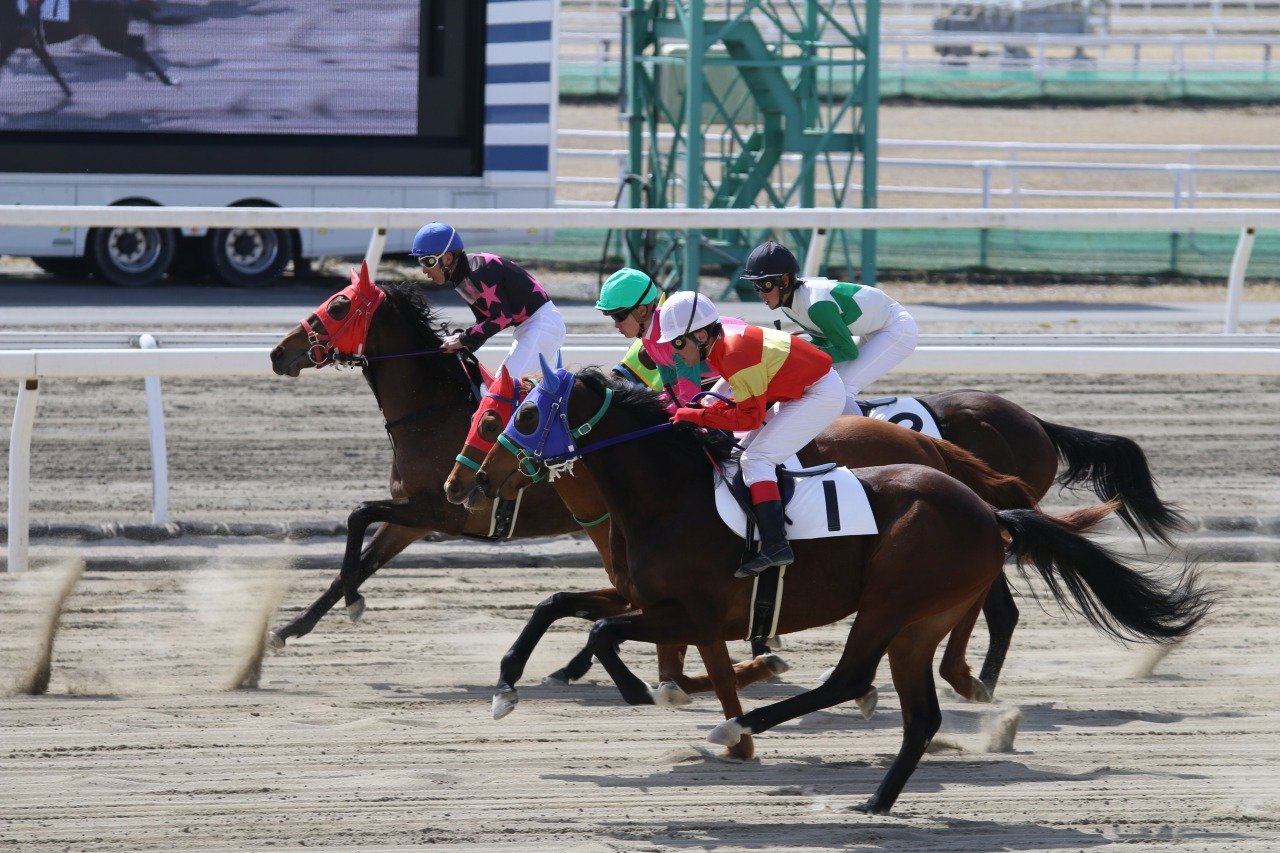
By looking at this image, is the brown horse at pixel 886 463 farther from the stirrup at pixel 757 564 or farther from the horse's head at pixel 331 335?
the horse's head at pixel 331 335

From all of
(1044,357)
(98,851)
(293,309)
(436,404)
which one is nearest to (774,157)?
(293,309)

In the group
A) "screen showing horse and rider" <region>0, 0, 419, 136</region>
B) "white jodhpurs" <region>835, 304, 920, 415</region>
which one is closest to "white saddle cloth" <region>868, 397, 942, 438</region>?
"white jodhpurs" <region>835, 304, 920, 415</region>

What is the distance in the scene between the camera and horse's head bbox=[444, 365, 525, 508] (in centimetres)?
511

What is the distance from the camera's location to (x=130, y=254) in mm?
13805

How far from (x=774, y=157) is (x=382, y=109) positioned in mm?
3490

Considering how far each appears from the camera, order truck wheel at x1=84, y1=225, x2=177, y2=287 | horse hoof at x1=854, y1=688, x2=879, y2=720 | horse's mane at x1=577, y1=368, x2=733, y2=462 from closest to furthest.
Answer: horse's mane at x1=577, y1=368, x2=733, y2=462 → horse hoof at x1=854, y1=688, x2=879, y2=720 → truck wheel at x1=84, y1=225, x2=177, y2=287

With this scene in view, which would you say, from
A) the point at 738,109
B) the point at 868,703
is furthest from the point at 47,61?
the point at 868,703

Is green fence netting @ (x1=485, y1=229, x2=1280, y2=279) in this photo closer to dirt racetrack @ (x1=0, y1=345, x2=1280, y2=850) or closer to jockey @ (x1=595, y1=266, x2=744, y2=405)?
dirt racetrack @ (x1=0, y1=345, x2=1280, y2=850)

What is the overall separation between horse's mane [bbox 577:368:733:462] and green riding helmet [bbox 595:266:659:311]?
0.37m

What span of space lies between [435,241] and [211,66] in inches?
330

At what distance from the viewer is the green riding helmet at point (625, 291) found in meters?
5.59

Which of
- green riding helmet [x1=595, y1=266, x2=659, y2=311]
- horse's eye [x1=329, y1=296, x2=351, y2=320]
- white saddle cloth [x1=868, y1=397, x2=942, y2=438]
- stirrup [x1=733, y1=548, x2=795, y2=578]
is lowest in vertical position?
stirrup [x1=733, y1=548, x2=795, y2=578]

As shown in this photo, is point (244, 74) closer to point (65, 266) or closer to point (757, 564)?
point (65, 266)

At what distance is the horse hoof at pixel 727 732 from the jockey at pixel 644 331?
110 cm
